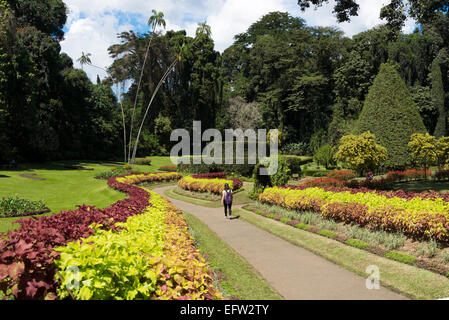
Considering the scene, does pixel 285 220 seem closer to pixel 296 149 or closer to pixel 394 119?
pixel 394 119

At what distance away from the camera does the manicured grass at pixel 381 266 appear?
19.0 ft

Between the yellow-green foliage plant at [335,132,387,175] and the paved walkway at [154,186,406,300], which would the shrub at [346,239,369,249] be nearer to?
the paved walkway at [154,186,406,300]

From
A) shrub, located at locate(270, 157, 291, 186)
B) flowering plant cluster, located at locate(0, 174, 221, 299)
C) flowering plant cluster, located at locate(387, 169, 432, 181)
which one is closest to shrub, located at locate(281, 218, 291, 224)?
shrub, located at locate(270, 157, 291, 186)

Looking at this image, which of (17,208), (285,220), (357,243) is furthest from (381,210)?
(17,208)

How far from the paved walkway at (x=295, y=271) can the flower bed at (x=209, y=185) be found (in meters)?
8.51

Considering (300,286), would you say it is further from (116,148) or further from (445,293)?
(116,148)

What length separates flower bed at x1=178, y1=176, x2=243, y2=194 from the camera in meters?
20.2

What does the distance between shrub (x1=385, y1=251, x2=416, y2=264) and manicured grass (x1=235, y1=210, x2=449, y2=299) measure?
102 mm

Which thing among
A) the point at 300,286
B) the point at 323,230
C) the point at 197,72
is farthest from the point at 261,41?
the point at 300,286

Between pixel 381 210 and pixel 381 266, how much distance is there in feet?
7.88

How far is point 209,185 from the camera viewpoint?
69.3 ft

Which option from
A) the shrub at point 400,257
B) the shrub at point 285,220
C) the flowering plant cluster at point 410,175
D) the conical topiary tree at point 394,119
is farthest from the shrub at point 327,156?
the shrub at point 400,257

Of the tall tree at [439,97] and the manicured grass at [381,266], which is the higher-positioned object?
the tall tree at [439,97]

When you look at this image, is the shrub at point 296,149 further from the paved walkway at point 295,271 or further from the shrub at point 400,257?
the shrub at point 400,257
